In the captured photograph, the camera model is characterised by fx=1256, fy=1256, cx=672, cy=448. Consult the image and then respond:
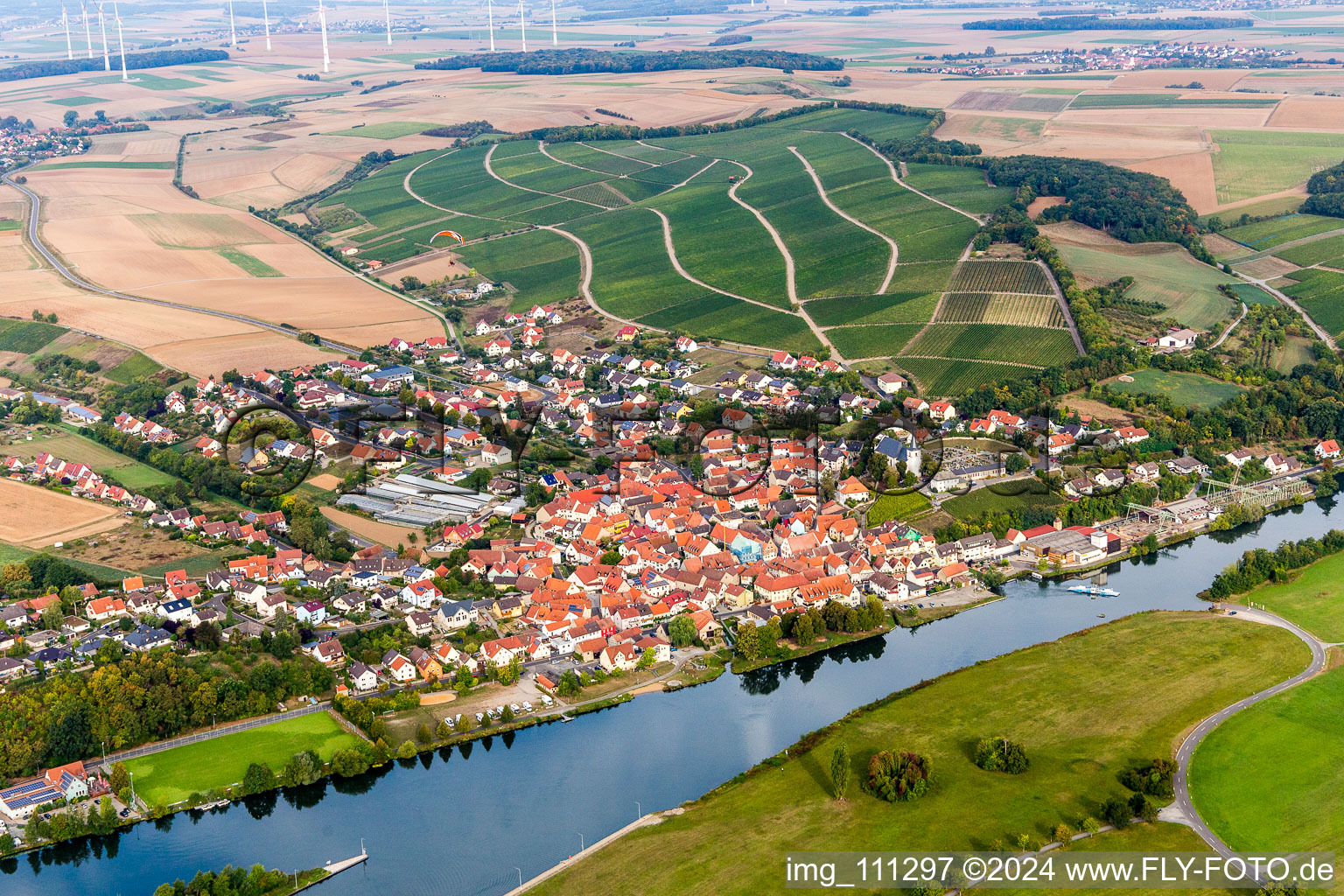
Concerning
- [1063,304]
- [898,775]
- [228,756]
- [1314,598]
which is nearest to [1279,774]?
[898,775]

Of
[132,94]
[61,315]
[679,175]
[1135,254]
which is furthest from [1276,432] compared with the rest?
[132,94]

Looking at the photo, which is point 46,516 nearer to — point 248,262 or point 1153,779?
point 1153,779

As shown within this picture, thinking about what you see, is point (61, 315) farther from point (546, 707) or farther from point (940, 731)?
point (940, 731)

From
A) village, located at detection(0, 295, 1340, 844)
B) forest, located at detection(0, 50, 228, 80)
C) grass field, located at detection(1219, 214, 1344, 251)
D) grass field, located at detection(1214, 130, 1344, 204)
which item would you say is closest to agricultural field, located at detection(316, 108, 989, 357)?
village, located at detection(0, 295, 1340, 844)

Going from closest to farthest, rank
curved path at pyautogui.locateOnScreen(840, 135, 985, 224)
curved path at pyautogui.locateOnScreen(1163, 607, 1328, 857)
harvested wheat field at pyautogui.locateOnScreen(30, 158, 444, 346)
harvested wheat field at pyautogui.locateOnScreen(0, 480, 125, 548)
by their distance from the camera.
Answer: curved path at pyautogui.locateOnScreen(1163, 607, 1328, 857) → harvested wheat field at pyautogui.locateOnScreen(0, 480, 125, 548) → harvested wheat field at pyautogui.locateOnScreen(30, 158, 444, 346) → curved path at pyautogui.locateOnScreen(840, 135, 985, 224)

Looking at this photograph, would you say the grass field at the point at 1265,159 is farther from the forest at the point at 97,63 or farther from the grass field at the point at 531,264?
the forest at the point at 97,63

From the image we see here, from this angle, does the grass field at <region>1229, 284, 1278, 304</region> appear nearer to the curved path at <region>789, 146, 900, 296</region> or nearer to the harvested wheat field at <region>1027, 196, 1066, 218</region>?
the harvested wheat field at <region>1027, 196, 1066, 218</region>

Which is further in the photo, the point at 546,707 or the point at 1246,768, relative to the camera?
the point at 546,707
